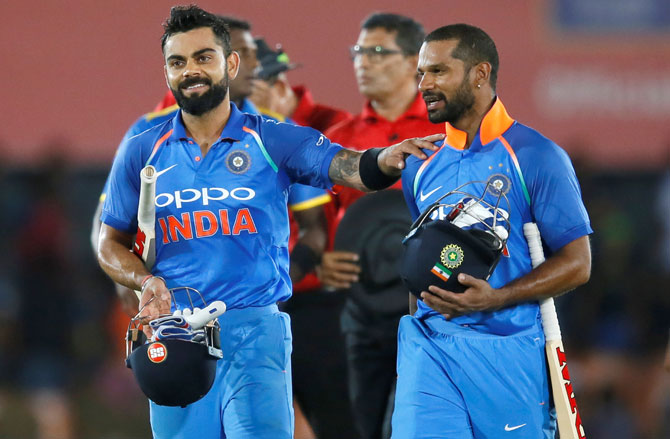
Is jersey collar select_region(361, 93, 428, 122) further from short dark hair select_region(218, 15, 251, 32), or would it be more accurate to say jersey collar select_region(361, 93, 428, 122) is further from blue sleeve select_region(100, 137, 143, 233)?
blue sleeve select_region(100, 137, 143, 233)

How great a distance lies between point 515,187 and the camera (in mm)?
4062

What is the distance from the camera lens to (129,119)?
9.40 meters

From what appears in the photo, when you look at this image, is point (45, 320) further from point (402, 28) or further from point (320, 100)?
point (402, 28)

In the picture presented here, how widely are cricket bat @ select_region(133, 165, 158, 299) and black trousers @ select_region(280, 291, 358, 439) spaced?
6.12 feet

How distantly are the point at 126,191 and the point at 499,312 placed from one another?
147 cm

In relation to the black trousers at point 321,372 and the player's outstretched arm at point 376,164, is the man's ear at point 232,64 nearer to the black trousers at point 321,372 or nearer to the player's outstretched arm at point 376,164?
the player's outstretched arm at point 376,164

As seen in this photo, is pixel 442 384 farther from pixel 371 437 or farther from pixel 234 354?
pixel 371 437

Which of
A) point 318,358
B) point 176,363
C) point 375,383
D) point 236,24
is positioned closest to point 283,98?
point 236,24

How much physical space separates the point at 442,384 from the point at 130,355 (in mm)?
1096

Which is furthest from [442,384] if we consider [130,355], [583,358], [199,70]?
[583,358]

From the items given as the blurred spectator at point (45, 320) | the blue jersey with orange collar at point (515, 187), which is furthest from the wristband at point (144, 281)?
the blurred spectator at point (45, 320)

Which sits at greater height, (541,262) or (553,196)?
(553,196)

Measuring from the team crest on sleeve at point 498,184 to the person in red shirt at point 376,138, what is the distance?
164cm

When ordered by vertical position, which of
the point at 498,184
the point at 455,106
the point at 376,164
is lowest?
the point at 498,184
